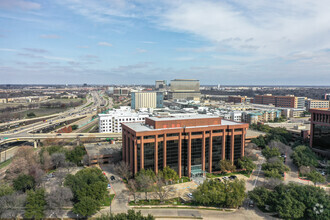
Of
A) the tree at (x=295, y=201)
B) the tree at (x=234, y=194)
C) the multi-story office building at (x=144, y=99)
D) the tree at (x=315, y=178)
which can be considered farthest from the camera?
the multi-story office building at (x=144, y=99)

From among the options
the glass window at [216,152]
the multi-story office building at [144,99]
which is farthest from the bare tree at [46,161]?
the multi-story office building at [144,99]

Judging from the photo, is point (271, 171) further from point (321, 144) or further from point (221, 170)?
point (321, 144)

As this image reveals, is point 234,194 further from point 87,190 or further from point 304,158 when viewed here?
point 304,158

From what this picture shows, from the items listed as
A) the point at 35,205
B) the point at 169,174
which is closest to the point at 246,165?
the point at 169,174

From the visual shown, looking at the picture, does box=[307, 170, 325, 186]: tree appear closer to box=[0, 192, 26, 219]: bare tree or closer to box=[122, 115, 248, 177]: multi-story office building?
box=[122, 115, 248, 177]: multi-story office building

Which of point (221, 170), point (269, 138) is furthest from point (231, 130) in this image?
point (269, 138)

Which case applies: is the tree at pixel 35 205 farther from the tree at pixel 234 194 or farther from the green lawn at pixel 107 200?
the tree at pixel 234 194

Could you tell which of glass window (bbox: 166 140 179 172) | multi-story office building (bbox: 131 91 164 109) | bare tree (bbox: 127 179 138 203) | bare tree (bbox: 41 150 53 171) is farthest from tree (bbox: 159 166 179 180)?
multi-story office building (bbox: 131 91 164 109)

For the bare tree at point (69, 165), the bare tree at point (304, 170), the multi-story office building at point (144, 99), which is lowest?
the bare tree at point (69, 165)
